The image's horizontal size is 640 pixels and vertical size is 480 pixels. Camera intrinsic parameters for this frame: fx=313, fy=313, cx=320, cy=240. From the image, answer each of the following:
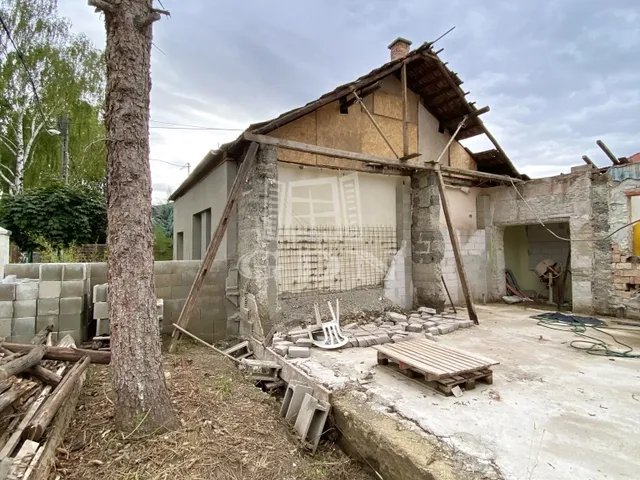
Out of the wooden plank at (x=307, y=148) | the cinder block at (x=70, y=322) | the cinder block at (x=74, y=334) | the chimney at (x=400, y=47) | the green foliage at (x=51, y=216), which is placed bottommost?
the cinder block at (x=74, y=334)

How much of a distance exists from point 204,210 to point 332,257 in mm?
3091

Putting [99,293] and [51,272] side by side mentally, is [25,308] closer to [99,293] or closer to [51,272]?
[51,272]

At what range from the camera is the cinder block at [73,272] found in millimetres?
4316

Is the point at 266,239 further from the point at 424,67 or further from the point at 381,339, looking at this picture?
the point at 424,67

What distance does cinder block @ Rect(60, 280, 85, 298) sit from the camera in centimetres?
430

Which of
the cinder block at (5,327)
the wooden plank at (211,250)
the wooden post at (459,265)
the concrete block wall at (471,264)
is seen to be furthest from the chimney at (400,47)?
the cinder block at (5,327)

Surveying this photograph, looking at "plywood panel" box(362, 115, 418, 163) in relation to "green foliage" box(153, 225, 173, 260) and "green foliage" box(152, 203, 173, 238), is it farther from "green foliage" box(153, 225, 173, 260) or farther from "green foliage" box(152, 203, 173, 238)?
"green foliage" box(152, 203, 173, 238)

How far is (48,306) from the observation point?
4.21 metres

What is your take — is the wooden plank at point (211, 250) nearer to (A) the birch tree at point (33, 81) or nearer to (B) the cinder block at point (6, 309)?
(B) the cinder block at point (6, 309)

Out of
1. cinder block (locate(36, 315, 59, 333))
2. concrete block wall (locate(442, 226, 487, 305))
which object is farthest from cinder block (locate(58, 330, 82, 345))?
concrete block wall (locate(442, 226, 487, 305))

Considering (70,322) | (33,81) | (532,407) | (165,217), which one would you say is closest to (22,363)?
(70,322)

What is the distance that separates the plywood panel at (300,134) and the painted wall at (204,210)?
3.11 feet

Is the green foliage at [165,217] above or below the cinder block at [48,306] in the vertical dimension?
above

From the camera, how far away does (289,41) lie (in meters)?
7.00
